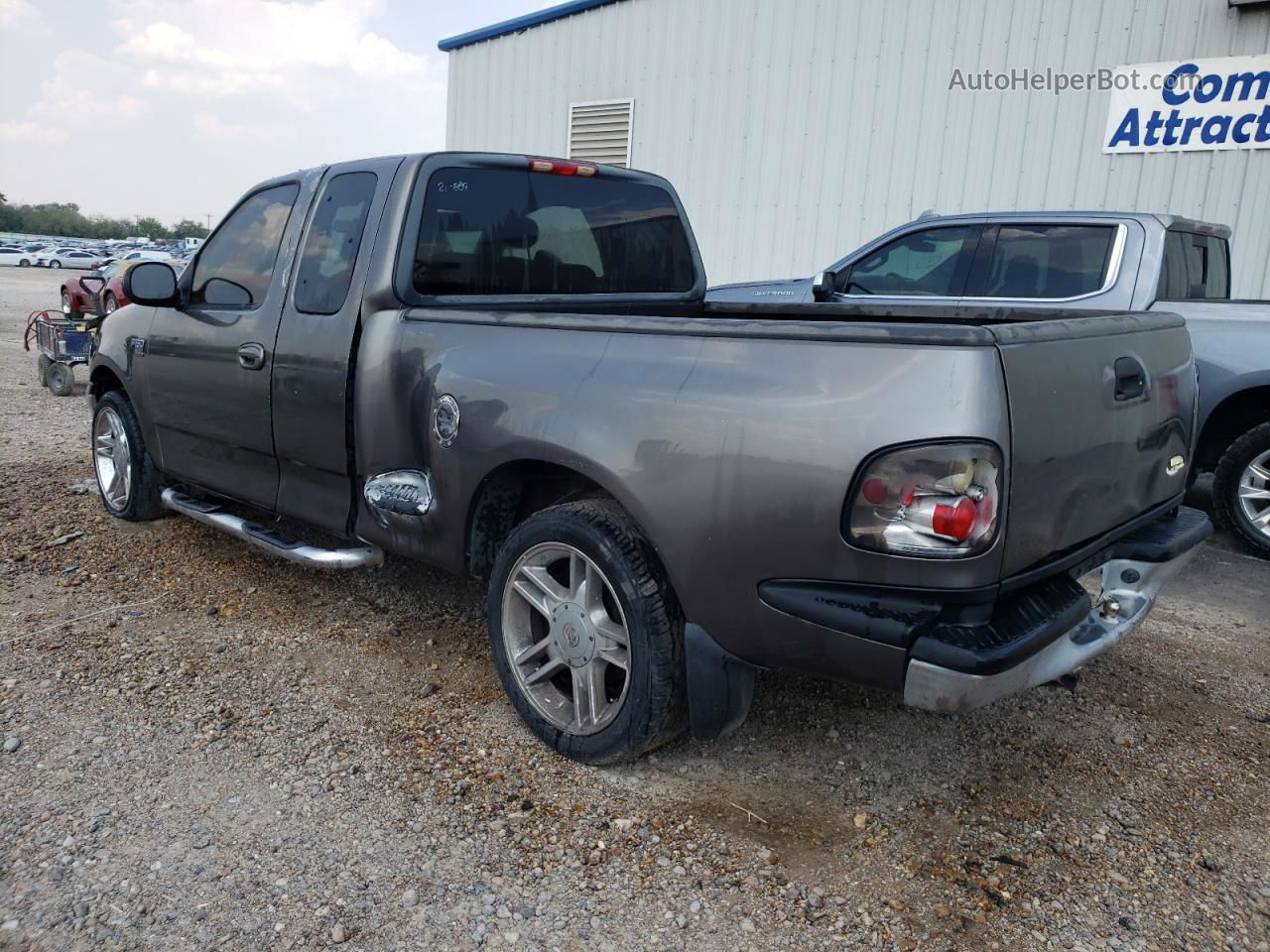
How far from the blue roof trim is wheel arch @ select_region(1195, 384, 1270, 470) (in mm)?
9131

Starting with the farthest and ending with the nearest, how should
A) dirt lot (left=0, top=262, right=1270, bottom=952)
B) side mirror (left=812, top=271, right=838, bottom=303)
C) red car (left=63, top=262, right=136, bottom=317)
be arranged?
red car (left=63, top=262, right=136, bottom=317) < side mirror (left=812, top=271, right=838, bottom=303) < dirt lot (left=0, top=262, right=1270, bottom=952)

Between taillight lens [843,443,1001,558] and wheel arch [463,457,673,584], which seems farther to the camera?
wheel arch [463,457,673,584]

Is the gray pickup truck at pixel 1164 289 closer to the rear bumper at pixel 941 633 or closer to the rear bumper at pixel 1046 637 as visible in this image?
the rear bumper at pixel 1046 637

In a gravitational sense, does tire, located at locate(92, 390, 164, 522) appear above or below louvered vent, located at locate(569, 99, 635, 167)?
below

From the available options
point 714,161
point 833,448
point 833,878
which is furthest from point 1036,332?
point 714,161

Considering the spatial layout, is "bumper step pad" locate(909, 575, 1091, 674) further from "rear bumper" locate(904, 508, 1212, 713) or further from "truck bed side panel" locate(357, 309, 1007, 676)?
"truck bed side panel" locate(357, 309, 1007, 676)

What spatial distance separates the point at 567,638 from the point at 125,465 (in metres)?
3.35

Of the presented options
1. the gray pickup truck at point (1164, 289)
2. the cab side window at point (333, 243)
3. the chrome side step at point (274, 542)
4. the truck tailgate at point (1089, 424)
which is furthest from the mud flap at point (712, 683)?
the gray pickup truck at point (1164, 289)

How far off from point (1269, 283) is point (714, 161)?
19.0 ft

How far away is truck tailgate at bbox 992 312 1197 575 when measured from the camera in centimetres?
221

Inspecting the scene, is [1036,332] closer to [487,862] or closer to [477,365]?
[477,365]

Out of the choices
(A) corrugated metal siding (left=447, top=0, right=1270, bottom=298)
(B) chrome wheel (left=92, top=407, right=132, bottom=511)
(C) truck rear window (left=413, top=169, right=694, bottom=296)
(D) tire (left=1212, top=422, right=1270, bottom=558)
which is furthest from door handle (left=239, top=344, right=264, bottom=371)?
(A) corrugated metal siding (left=447, top=0, right=1270, bottom=298)

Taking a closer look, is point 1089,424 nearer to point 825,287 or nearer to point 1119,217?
point 1119,217

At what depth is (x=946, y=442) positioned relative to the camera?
2.11 meters
